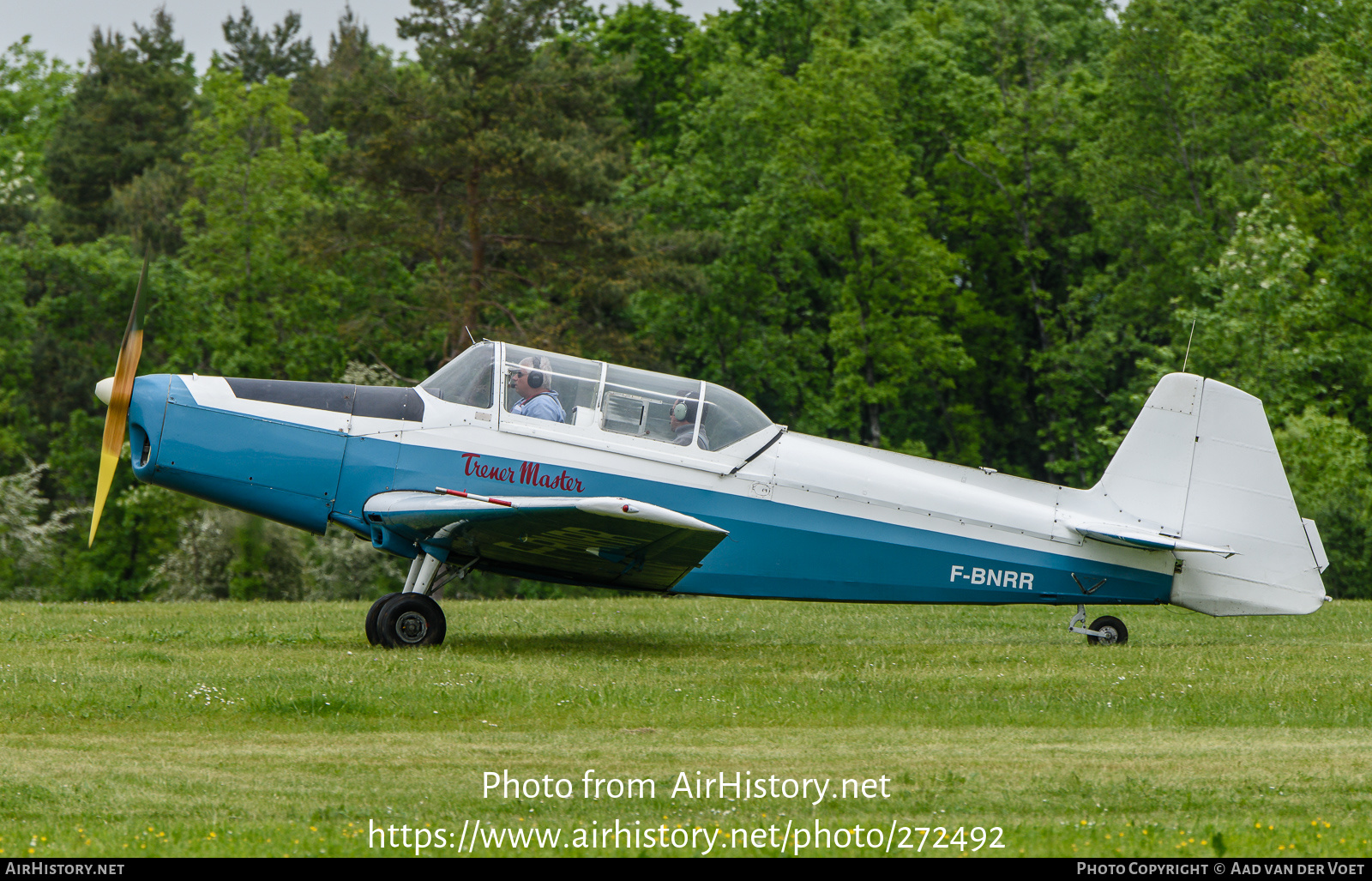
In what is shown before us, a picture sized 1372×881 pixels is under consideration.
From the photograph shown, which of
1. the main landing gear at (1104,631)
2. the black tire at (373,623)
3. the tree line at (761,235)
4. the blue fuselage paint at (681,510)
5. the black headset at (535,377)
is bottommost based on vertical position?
the black tire at (373,623)

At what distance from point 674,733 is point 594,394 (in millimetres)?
3856

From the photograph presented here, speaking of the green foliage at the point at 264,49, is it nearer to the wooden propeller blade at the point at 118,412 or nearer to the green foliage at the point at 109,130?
the green foliage at the point at 109,130

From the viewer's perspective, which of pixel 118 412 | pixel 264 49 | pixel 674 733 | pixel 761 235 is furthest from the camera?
pixel 264 49

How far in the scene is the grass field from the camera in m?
6.22

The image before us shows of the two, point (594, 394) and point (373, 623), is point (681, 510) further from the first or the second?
point (373, 623)

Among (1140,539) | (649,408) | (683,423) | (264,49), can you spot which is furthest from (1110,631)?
(264,49)

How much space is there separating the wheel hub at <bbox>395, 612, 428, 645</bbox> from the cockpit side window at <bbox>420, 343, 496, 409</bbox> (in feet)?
5.80

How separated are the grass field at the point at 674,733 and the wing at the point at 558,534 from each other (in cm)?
71

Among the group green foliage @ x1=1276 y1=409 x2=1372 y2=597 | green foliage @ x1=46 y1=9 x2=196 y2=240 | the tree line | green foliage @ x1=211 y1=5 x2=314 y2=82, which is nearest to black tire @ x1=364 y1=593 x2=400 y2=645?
green foliage @ x1=1276 y1=409 x2=1372 y2=597

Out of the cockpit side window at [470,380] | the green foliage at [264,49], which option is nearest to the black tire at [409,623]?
the cockpit side window at [470,380]

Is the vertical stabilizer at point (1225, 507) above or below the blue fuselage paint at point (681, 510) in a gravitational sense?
above

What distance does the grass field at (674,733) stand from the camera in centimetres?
622

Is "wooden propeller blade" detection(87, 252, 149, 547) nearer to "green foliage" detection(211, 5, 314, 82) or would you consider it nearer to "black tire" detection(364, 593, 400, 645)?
"black tire" detection(364, 593, 400, 645)

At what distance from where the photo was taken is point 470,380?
→ 37.9 feet
